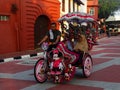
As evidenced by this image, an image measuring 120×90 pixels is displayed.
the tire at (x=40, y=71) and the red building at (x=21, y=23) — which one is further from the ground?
the red building at (x=21, y=23)

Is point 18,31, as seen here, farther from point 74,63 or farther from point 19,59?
point 74,63

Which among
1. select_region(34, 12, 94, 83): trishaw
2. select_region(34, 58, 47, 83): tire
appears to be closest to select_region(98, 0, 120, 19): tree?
select_region(34, 12, 94, 83): trishaw

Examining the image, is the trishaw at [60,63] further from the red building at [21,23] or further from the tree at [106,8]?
the tree at [106,8]

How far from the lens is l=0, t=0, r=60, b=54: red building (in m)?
19.7

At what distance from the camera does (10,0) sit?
797 inches

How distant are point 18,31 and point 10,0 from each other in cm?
199

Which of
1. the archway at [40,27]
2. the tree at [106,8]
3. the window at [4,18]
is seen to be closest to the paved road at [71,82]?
the window at [4,18]

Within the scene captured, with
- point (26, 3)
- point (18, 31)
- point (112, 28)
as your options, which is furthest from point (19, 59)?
point (112, 28)

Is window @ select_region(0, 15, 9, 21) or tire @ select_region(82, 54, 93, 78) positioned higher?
window @ select_region(0, 15, 9, 21)

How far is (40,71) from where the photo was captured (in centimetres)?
991

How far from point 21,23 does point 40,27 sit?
4.26m

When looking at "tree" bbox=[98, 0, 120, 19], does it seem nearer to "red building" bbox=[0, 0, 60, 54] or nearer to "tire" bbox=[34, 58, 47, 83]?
"red building" bbox=[0, 0, 60, 54]

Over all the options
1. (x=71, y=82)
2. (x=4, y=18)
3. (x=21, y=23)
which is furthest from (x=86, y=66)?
(x=21, y=23)

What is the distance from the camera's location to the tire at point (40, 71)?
9.85m
